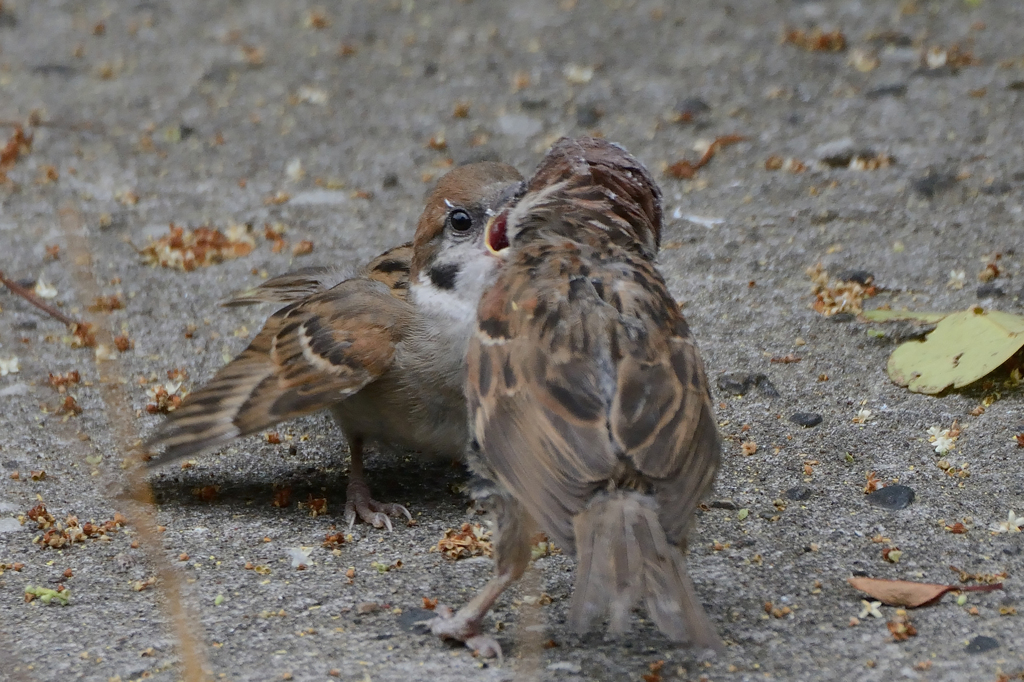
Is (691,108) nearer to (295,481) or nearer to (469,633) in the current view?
(295,481)

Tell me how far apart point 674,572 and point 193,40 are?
21.9ft

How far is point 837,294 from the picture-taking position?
531cm

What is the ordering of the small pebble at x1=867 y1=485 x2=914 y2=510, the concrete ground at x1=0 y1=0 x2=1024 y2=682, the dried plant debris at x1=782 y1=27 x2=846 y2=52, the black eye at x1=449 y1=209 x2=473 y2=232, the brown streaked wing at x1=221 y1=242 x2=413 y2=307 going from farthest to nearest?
the dried plant debris at x1=782 y1=27 x2=846 y2=52 → the brown streaked wing at x1=221 y1=242 x2=413 y2=307 → the black eye at x1=449 y1=209 x2=473 y2=232 → the small pebble at x1=867 y1=485 x2=914 y2=510 → the concrete ground at x1=0 y1=0 x2=1024 y2=682

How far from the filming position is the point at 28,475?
14.4ft

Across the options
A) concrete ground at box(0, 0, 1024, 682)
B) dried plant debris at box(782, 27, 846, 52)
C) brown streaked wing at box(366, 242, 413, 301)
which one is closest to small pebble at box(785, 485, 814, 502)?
concrete ground at box(0, 0, 1024, 682)

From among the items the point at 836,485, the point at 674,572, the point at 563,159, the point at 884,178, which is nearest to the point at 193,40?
the point at 884,178

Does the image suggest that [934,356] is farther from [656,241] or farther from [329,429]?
[329,429]

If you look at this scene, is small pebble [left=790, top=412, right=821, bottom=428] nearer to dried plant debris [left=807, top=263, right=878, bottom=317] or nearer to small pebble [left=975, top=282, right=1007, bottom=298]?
dried plant debris [left=807, top=263, right=878, bottom=317]

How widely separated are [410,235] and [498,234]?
198 cm

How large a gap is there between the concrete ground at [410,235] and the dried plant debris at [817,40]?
73 mm

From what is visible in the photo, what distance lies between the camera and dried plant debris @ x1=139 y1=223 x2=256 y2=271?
6.02 meters

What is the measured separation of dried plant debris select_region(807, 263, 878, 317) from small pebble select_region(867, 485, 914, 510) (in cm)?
125

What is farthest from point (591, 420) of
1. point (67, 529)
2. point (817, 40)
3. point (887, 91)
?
point (817, 40)

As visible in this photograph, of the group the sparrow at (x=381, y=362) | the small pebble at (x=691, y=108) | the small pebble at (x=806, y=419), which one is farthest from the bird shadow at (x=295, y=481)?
the small pebble at (x=691, y=108)
